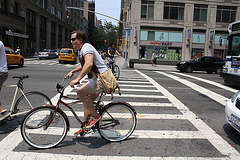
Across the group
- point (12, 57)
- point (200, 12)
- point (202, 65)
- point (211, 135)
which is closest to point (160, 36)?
point (200, 12)

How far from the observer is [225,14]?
3300 cm

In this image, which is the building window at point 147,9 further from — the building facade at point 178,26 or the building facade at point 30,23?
the building facade at point 30,23

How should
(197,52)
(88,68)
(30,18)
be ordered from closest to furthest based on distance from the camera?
(88,68) → (197,52) → (30,18)

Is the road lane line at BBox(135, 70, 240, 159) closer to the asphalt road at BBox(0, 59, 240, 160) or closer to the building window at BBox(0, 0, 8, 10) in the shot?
the asphalt road at BBox(0, 59, 240, 160)

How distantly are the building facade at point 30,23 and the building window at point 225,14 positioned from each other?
103ft

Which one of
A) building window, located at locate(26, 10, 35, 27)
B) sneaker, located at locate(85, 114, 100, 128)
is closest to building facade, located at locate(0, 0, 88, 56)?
building window, located at locate(26, 10, 35, 27)

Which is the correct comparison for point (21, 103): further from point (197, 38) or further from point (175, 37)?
point (197, 38)

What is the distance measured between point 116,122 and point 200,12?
109ft

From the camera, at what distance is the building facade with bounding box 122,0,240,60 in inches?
1255

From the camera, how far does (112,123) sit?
13.5 ft

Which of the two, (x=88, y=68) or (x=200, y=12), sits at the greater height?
(x=200, y=12)

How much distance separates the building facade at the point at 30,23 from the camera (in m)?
32.1

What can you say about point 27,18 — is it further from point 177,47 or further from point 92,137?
point 92,137

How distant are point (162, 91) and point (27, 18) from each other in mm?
37790
